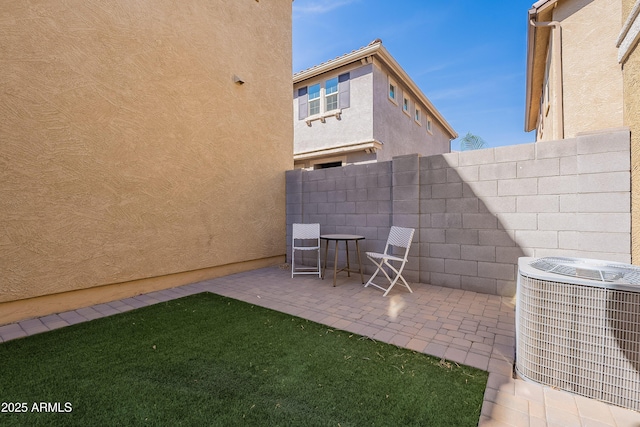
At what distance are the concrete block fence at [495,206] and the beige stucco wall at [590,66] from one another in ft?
5.67

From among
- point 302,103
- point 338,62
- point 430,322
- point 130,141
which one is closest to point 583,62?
point 430,322

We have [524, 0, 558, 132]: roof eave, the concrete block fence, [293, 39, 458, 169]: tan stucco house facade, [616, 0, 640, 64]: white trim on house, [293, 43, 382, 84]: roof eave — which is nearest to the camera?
[616, 0, 640, 64]: white trim on house

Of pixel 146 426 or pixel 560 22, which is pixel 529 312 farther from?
pixel 560 22

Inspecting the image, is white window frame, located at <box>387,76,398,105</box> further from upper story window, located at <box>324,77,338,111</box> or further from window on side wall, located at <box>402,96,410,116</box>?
upper story window, located at <box>324,77,338,111</box>

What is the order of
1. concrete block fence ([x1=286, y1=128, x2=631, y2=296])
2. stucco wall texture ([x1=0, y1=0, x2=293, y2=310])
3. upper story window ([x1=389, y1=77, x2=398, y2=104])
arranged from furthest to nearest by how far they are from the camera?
upper story window ([x1=389, y1=77, x2=398, y2=104]) < concrete block fence ([x1=286, y1=128, x2=631, y2=296]) < stucco wall texture ([x1=0, y1=0, x2=293, y2=310])

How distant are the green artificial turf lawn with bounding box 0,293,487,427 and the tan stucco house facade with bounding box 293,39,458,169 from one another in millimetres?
7174

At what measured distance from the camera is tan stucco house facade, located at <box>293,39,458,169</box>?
8.61m

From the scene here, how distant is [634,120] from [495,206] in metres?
1.54

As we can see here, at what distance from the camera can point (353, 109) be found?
8.90 m

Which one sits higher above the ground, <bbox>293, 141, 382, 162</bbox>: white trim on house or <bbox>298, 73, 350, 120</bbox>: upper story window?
<bbox>298, 73, 350, 120</bbox>: upper story window

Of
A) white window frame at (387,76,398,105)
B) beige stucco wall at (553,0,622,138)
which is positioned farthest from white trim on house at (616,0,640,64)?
white window frame at (387,76,398,105)

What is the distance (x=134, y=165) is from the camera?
3873mm

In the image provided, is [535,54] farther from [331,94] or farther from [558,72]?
[331,94]

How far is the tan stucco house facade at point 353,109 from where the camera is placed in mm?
8609
